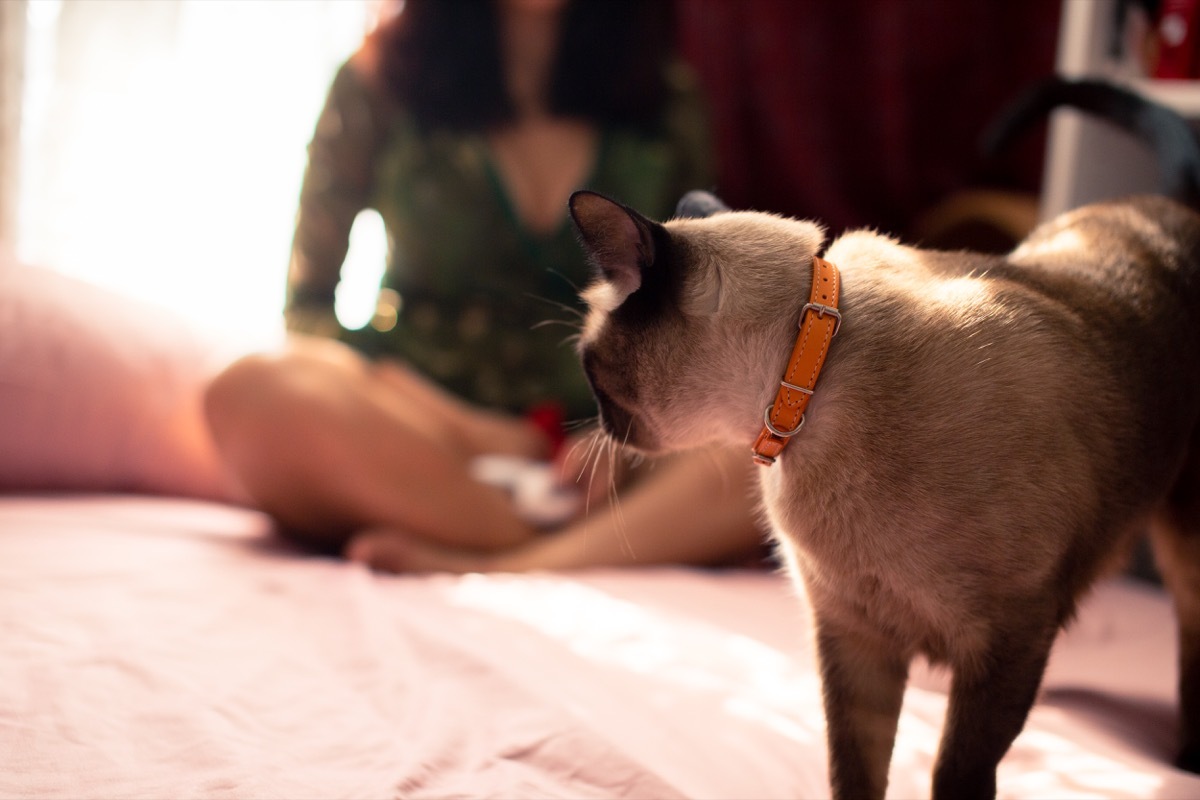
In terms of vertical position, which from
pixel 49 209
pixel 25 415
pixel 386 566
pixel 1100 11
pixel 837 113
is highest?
pixel 1100 11

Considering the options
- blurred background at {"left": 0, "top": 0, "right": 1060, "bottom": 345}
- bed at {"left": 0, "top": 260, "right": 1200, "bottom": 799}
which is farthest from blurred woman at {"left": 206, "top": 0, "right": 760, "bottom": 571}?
bed at {"left": 0, "top": 260, "right": 1200, "bottom": 799}

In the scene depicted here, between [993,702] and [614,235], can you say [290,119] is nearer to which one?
[614,235]

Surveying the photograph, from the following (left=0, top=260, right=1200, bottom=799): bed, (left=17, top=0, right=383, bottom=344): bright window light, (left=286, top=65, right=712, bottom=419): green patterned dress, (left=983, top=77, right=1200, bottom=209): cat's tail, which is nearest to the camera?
(left=0, top=260, right=1200, bottom=799): bed

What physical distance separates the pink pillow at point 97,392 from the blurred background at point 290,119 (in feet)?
1.07

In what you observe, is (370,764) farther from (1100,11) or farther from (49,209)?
(49,209)

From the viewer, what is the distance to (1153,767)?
2.90ft

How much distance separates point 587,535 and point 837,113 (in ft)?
4.55

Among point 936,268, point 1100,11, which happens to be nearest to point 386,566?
point 936,268

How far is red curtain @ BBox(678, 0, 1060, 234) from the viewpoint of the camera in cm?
228

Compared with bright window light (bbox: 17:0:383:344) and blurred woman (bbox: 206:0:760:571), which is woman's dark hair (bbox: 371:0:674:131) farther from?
bright window light (bbox: 17:0:383:344)

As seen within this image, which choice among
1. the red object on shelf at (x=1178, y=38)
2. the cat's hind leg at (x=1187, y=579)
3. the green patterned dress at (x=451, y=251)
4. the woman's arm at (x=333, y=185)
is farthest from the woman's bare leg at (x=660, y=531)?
the red object on shelf at (x=1178, y=38)

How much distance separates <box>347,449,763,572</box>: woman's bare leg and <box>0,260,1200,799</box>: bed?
53mm

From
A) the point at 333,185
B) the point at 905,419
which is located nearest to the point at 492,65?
the point at 333,185

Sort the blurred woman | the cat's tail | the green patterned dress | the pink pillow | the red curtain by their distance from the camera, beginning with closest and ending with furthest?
1. the cat's tail
2. the pink pillow
3. the blurred woman
4. the green patterned dress
5. the red curtain
